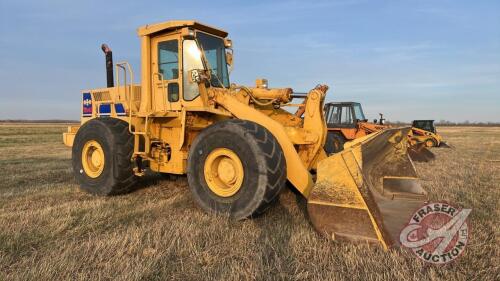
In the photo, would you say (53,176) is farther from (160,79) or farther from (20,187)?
(160,79)

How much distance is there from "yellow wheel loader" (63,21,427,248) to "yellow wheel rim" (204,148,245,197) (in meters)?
0.01

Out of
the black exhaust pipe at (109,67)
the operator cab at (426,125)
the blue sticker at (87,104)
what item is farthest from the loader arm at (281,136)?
the operator cab at (426,125)

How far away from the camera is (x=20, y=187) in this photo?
7480mm

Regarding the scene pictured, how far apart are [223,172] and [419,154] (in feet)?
31.5

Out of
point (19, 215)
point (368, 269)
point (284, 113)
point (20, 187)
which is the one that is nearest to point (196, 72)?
point (284, 113)

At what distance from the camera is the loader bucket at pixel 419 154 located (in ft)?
41.4

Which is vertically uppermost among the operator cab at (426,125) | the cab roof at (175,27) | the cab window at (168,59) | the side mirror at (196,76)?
the cab roof at (175,27)

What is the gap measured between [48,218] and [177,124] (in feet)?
7.35

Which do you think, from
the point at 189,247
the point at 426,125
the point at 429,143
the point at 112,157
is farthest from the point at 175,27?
the point at 426,125

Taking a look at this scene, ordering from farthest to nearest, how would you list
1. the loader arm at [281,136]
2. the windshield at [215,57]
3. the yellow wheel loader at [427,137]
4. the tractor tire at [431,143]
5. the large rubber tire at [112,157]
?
the tractor tire at [431,143] → the yellow wheel loader at [427,137] → the large rubber tire at [112,157] → the windshield at [215,57] → the loader arm at [281,136]

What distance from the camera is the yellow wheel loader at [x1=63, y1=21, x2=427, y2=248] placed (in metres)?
4.07

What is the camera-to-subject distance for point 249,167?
461 cm

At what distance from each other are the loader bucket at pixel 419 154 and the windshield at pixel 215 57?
8.35 meters

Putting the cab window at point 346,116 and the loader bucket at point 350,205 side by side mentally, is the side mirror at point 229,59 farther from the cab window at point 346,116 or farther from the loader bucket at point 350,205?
the cab window at point 346,116
